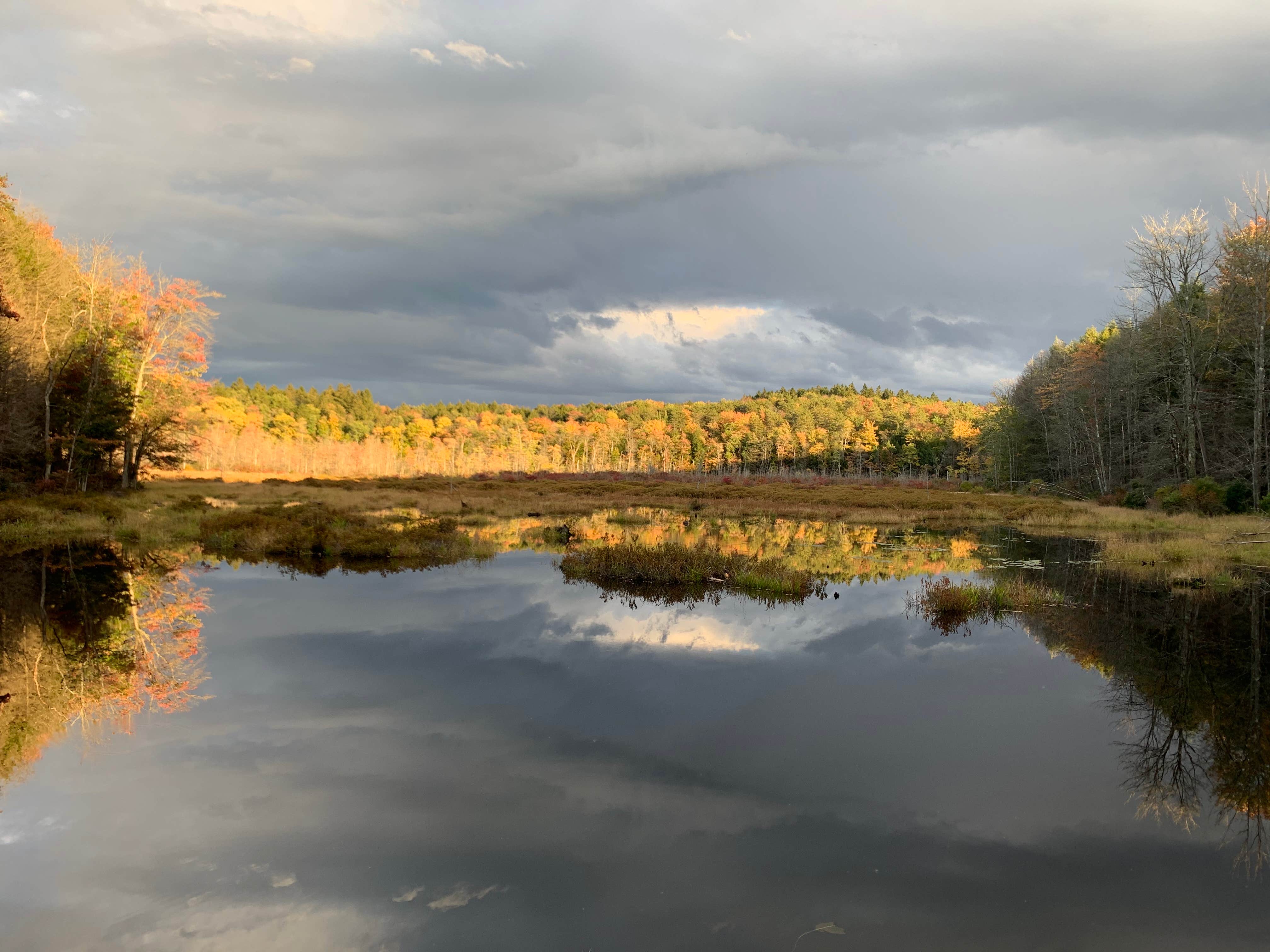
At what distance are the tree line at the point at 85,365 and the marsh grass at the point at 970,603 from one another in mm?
32397

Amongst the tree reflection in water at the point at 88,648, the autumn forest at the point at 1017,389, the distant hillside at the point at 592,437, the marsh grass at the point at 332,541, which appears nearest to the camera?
the tree reflection in water at the point at 88,648

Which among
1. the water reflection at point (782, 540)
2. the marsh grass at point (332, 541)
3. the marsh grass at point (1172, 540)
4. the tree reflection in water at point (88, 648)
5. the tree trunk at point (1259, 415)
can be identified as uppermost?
the tree trunk at point (1259, 415)

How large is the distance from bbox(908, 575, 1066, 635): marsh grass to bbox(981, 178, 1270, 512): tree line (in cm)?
2311

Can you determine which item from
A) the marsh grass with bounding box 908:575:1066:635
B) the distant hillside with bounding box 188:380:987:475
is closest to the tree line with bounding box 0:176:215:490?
the marsh grass with bounding box 908:575:1066:635

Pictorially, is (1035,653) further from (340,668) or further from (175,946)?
(175,946)

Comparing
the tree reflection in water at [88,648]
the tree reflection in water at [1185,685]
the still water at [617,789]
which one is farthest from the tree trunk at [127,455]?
the tree reflection in water at [1185,685]

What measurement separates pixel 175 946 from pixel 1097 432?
60295 millimetres

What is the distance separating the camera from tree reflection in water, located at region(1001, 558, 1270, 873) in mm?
6902

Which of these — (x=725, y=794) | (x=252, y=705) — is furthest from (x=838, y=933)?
(x=252, y=705)

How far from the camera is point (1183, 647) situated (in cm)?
1227

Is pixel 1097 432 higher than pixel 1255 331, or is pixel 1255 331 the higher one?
pixel 1255 331

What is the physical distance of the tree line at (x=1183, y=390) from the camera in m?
32.9

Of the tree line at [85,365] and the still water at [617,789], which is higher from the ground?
the tree line at [85,365]

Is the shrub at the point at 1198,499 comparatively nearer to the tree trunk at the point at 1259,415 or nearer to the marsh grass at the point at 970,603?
the tree trunk at the point at 1259,415
